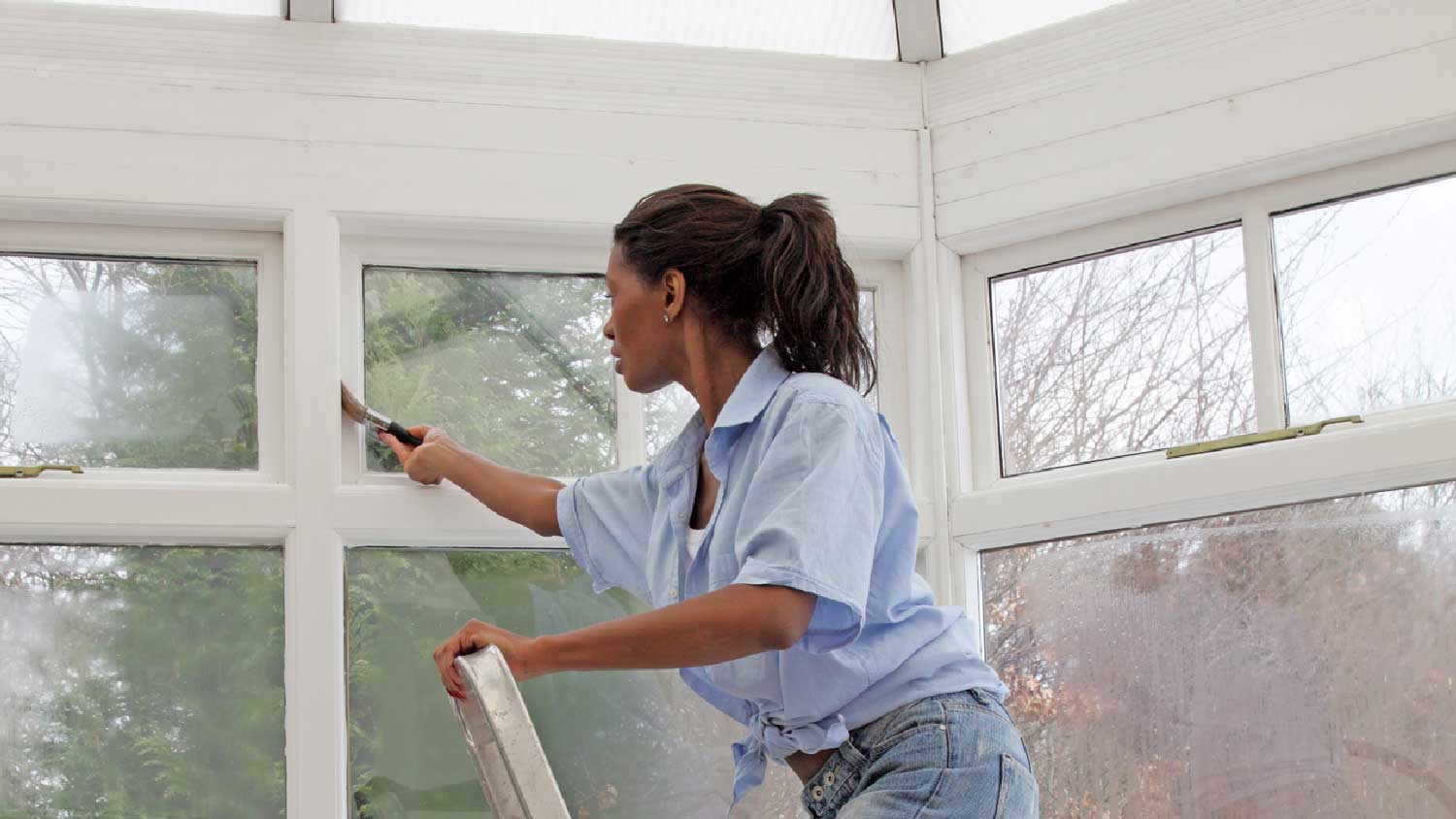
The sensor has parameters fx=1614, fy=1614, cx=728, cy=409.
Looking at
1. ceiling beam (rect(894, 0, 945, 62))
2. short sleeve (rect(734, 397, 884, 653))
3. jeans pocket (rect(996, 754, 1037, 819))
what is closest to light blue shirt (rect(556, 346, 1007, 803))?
short sleeve (rect(734, 397, 884, 653))

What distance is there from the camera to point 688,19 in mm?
2684

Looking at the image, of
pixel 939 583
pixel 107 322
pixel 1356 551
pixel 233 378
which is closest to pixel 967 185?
pixel 939 583

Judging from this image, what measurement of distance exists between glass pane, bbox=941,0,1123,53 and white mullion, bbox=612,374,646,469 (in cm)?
81

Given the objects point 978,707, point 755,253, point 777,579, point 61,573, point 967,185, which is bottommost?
point 978,707

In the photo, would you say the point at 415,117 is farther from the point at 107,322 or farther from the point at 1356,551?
the point at 1356,551

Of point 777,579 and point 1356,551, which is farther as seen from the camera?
point 1356,551

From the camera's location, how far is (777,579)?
5.26ft

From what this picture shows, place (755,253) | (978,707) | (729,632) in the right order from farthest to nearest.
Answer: (755,253) < (978,707) < (729,632)

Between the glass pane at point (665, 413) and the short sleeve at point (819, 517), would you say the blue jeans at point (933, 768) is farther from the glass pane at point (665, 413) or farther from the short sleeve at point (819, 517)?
the glass pane at point (665, 413)

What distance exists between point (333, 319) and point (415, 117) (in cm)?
35

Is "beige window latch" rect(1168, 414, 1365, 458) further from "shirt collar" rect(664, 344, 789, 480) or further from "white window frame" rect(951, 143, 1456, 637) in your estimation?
"shirt collar" rect(664, 344, 789, 480)

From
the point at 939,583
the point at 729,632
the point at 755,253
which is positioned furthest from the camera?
the point at 939,583

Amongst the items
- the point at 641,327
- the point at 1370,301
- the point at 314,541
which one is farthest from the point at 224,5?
the point at 1370,301

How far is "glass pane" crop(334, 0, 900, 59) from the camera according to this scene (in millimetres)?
2594
